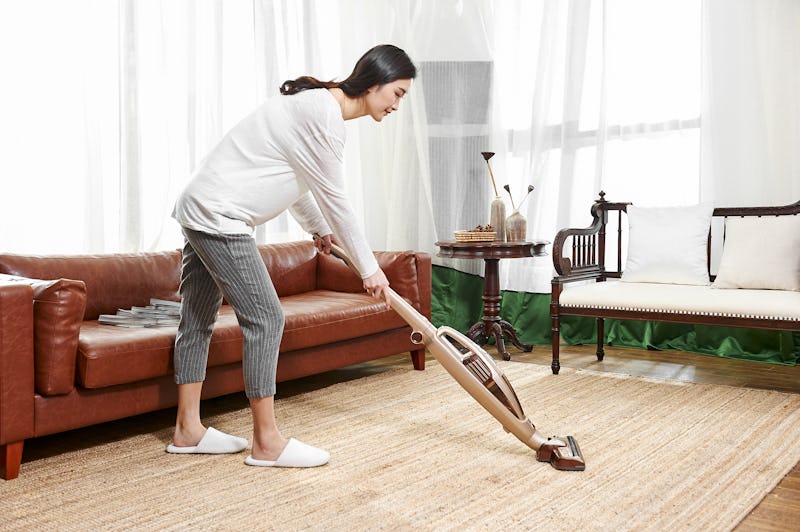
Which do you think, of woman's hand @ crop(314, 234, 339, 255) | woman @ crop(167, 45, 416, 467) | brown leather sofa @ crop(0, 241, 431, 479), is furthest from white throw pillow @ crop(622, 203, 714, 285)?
woman @ crop(167, 45, 416, 467)

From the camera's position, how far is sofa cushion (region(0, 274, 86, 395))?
2119 millimetres

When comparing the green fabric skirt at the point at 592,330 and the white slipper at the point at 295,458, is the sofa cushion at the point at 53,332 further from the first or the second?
the green fabric skirt at the point at 592,330

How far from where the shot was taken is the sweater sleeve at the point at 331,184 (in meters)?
1.97

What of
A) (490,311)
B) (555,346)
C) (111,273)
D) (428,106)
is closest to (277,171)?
(111,273)

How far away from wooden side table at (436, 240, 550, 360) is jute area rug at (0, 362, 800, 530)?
36.4 inches

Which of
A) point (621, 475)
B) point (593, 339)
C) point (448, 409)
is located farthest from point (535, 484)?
point (593, 339)

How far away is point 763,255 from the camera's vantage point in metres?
3.23

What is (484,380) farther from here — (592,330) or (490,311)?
(592,330)

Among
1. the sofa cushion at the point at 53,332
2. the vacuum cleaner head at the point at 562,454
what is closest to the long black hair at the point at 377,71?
the sofa cushion at the point at 53,332

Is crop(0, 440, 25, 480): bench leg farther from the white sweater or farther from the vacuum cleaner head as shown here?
the vacuum cleaner head

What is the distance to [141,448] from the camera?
236 centimetres

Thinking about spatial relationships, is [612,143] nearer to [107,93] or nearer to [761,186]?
[761,186]

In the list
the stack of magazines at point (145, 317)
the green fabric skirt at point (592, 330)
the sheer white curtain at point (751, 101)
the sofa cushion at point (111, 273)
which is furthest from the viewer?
the green fabric skirt at point (592, 330)

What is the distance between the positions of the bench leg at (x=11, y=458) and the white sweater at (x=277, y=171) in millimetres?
776
